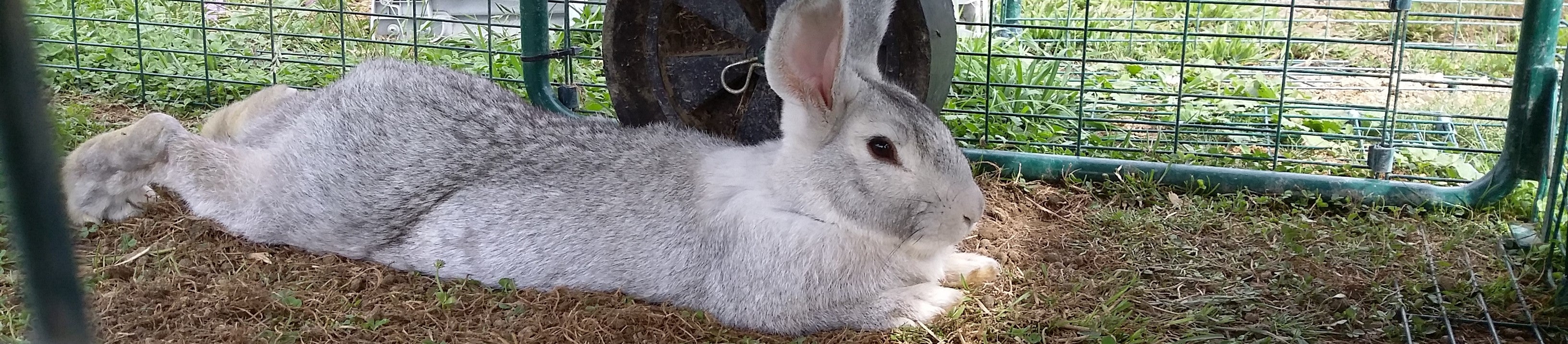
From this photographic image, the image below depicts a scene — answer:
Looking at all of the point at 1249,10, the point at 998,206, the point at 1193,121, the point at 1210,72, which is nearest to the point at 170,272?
the point at 998,206

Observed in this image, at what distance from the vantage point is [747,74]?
3980mm

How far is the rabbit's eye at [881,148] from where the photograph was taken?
9.84 ft

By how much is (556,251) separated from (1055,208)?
70.5 inches

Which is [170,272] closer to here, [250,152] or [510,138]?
[250,152]

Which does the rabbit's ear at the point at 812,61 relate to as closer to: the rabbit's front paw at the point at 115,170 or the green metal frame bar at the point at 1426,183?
the green metal frame bar at the point at 1426,183

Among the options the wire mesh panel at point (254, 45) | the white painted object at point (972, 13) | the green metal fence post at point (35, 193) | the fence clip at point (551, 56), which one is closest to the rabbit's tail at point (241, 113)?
the wire mesh panel at point (254, 45)

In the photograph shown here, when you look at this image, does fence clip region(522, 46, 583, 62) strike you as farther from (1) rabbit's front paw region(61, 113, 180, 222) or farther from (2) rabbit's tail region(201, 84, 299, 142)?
(1) rabbit's front paw region(61, 113, 180, 222)

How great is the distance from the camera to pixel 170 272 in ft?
11.3

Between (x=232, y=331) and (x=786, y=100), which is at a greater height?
(x=786, y=100)

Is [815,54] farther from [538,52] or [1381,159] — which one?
[1381,159]

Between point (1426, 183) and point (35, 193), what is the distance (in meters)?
4.46

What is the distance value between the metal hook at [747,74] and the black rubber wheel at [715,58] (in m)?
0.01

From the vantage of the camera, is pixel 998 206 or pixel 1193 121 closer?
pixel 998 206

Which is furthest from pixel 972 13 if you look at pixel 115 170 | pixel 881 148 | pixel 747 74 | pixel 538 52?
pixel 115 170
